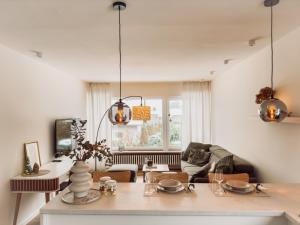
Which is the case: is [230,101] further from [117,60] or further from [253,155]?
[117,60]

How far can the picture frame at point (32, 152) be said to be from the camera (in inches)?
137

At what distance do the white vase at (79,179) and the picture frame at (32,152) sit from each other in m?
1.93

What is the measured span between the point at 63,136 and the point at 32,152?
1.02 meters

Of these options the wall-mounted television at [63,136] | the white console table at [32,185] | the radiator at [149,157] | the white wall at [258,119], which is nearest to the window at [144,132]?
the radiator at [149,157]

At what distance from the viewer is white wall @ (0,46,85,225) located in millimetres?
3061

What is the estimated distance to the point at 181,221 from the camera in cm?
180

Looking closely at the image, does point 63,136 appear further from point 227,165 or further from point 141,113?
point 227,165

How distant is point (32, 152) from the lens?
363cm

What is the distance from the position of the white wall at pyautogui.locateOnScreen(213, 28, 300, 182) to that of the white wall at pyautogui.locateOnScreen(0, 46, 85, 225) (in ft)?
11.8

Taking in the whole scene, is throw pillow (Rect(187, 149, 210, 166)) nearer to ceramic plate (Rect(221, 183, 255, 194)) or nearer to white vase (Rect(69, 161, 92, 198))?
ceramic plate (Rect(221, 183, 255, 194))

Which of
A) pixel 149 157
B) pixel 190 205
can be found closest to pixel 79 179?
pixel 190 205

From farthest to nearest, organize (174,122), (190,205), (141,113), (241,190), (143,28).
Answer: (174,122)
(141,113)
(143,28)
(241,190)
(190,205)

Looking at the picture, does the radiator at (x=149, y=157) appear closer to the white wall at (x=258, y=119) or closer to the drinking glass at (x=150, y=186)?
the white wall at (x=258, y=119)

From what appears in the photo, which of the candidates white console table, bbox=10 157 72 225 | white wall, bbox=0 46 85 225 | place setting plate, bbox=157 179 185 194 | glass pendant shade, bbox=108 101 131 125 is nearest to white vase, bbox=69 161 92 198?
glass pendant shade, bbox=108 101 131 125
